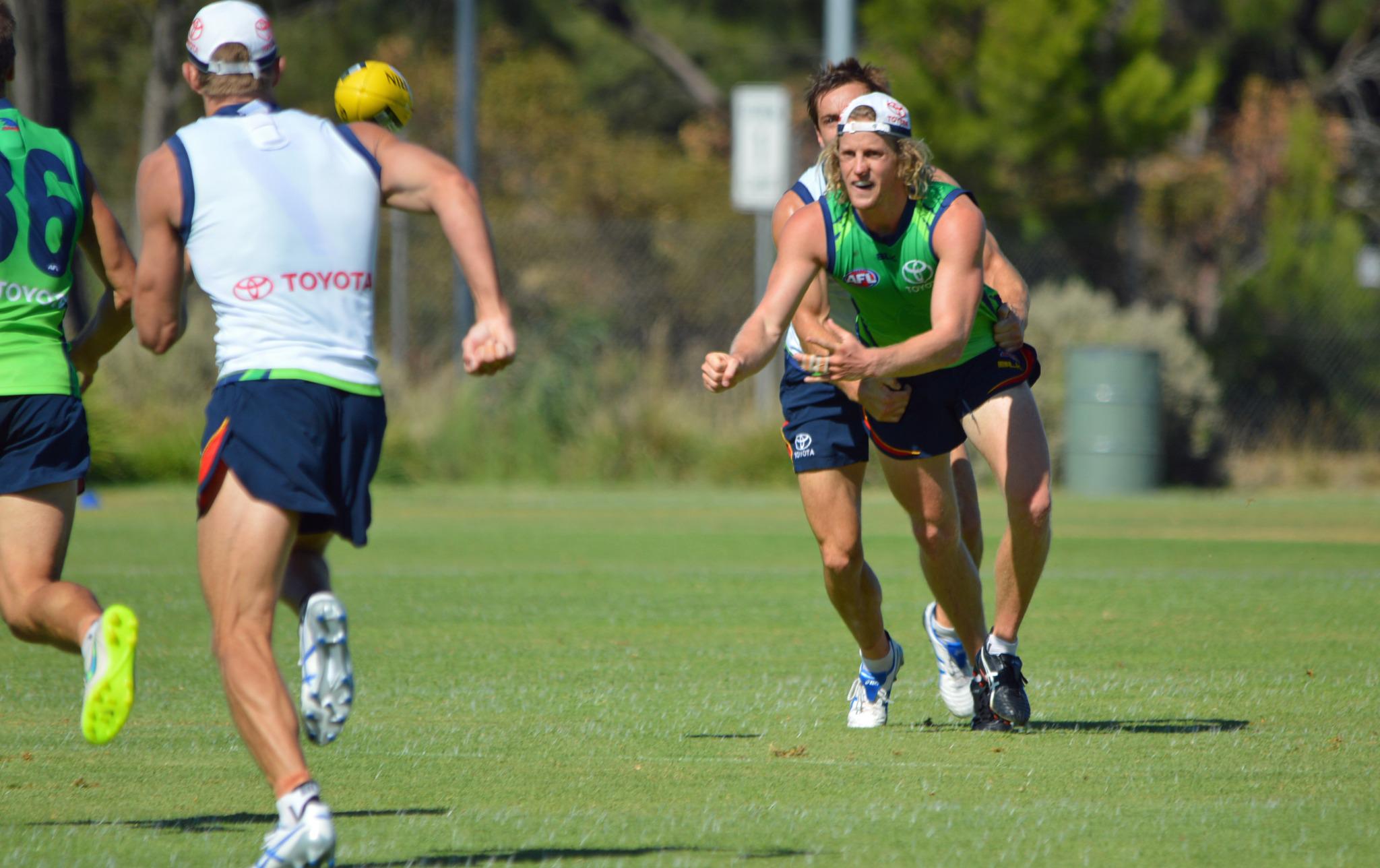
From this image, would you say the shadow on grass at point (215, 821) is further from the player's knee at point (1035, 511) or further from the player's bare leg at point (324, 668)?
the player's knee at point (1035, 511)

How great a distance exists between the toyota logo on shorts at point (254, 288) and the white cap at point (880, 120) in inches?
93.2

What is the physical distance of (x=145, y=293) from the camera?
4.43 meters

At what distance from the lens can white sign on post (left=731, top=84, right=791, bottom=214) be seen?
21.4 metres

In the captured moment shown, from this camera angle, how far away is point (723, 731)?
21.6 feet

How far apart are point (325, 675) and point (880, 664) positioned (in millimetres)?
2906

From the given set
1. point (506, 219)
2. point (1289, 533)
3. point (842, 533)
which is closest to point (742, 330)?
point (842, 533)

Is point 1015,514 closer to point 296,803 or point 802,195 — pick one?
point 802,195

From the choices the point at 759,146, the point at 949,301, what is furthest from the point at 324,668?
the point at 759,146

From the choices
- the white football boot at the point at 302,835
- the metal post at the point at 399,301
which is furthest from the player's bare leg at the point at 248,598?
the metal post at the point at 399,301

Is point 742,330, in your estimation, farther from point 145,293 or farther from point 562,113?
point 562,113

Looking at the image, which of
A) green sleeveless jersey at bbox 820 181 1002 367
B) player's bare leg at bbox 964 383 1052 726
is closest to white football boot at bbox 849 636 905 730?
player's bare leg at bbox 964 383 1052 726

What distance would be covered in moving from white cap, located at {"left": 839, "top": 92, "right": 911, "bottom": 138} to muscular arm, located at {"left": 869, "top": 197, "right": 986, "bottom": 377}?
317 mm

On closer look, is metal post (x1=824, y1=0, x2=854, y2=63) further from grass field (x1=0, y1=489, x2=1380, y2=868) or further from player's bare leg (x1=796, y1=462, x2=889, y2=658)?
player's bare leg (x1=796, y1=462, x2=889, y2=658)

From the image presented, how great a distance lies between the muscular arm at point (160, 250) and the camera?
4363 millimetres
